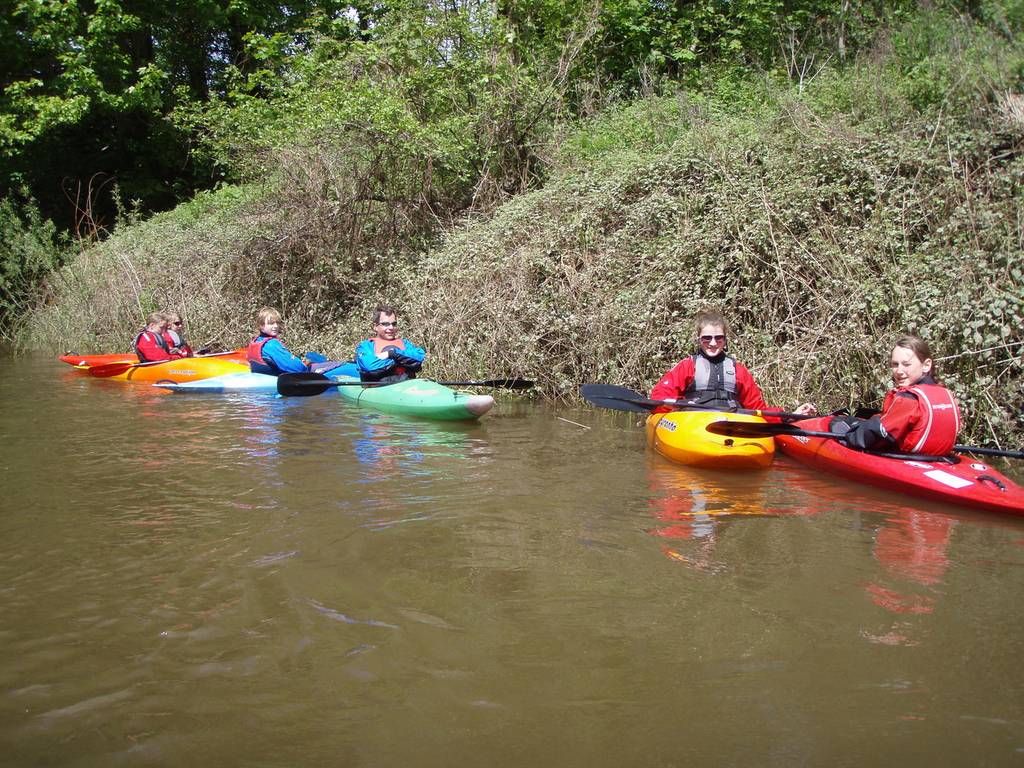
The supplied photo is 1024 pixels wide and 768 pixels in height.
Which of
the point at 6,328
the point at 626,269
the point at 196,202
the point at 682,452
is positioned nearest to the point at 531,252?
the point at 626,269

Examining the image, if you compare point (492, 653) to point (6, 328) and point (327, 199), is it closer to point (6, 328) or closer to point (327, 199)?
point (327, 199)

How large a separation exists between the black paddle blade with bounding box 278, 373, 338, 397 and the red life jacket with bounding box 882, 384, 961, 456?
17.4ft

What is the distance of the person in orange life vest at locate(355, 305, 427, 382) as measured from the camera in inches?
329

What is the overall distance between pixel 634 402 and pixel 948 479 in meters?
2.31

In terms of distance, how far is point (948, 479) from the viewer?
16.1ft

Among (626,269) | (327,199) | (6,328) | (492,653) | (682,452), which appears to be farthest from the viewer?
(6,328)

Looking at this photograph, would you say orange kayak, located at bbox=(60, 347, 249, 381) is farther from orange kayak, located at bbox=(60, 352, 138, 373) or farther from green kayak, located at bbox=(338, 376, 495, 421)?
green kayak, located at bbox=(338, 376, 495, 421)

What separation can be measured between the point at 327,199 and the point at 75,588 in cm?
952

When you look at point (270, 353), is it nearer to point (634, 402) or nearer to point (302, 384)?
point (302, 384)

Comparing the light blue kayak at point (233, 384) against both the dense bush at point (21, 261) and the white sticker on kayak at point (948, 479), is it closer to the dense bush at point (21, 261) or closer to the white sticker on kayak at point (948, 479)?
the white sticker on kayak at point (948, 479)

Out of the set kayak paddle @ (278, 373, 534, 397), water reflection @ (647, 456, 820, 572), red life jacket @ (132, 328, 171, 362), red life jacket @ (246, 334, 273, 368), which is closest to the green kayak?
kayak paddle @ (278, 373, 534, 397)

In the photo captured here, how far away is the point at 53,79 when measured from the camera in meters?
17.5

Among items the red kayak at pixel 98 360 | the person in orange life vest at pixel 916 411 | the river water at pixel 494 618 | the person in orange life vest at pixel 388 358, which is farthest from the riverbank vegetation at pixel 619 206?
the river water at pixel 494 618

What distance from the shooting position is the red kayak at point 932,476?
15.5ft
